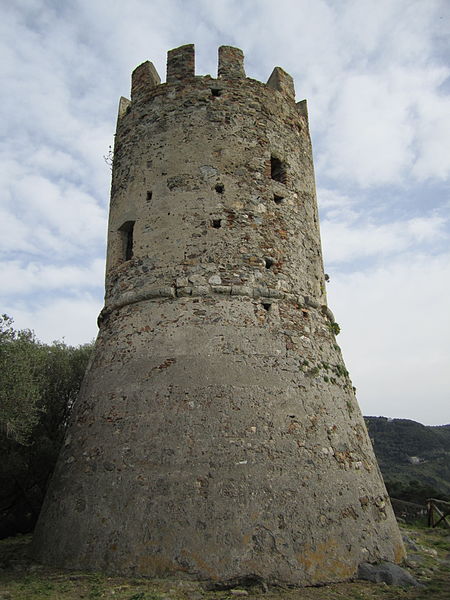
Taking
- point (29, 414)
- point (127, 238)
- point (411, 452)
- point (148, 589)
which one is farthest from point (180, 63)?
point (411, 452)

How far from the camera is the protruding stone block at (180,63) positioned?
30.1 feet

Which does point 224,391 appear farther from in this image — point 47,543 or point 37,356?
point 37,356

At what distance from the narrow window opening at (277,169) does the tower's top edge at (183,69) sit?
1717 mm

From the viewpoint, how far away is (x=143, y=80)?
963cm

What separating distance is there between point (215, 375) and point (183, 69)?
6082mm

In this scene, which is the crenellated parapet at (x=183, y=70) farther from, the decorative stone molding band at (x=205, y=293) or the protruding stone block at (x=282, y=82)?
the decorative stone molding band at (x=205, y=293)

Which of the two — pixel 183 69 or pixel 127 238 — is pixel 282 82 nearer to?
pixel 183 69

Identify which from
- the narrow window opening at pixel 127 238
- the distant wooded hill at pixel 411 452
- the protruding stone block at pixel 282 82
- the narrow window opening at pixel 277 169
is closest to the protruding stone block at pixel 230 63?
the protruding stone block at pixel 282 82

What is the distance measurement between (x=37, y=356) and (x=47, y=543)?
4870mm

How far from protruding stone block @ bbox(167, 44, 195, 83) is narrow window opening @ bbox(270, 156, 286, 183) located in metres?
2.29

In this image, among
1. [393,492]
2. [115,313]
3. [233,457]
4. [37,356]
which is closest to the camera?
[233,457]

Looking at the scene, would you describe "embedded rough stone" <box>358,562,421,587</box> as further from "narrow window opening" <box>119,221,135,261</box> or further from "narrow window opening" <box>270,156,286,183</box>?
"narrow window opening" <box>270,156,286,183</box>

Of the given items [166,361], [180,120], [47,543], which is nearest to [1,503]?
[47,543]

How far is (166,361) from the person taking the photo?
7.00 meters
